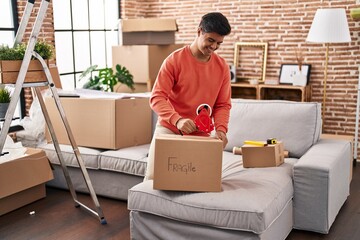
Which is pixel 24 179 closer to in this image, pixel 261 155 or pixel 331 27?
pixel 261 155

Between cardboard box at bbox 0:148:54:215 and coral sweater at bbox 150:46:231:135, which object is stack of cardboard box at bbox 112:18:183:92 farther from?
coral sweater at bbox 150:46:231:135

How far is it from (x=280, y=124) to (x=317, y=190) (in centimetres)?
73

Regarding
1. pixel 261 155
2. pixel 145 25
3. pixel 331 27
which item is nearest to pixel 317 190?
pixel 261 155

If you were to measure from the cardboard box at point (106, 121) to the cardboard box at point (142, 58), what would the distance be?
131cm


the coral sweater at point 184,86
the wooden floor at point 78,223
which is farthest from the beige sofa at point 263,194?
the coral sweater at point 184,86

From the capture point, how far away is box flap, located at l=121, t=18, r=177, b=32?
16.9 feet

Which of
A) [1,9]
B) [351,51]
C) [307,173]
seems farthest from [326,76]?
[1,9]

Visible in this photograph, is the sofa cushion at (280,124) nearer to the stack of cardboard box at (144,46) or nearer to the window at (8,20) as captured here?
the stack of cardboard box at (144,46)

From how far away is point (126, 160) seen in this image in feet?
12.1

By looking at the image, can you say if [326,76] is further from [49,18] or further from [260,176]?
[49,18]

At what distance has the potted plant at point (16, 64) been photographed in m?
3.00

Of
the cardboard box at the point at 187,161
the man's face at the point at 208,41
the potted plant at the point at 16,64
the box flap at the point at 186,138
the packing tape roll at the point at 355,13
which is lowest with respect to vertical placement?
the cardboard box at the point at 187,161

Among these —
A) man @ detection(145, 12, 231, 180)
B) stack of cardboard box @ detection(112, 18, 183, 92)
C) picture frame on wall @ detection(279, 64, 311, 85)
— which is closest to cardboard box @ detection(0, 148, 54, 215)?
man @ detection(145, 12, 231, 180)

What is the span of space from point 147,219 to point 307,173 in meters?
1.06
